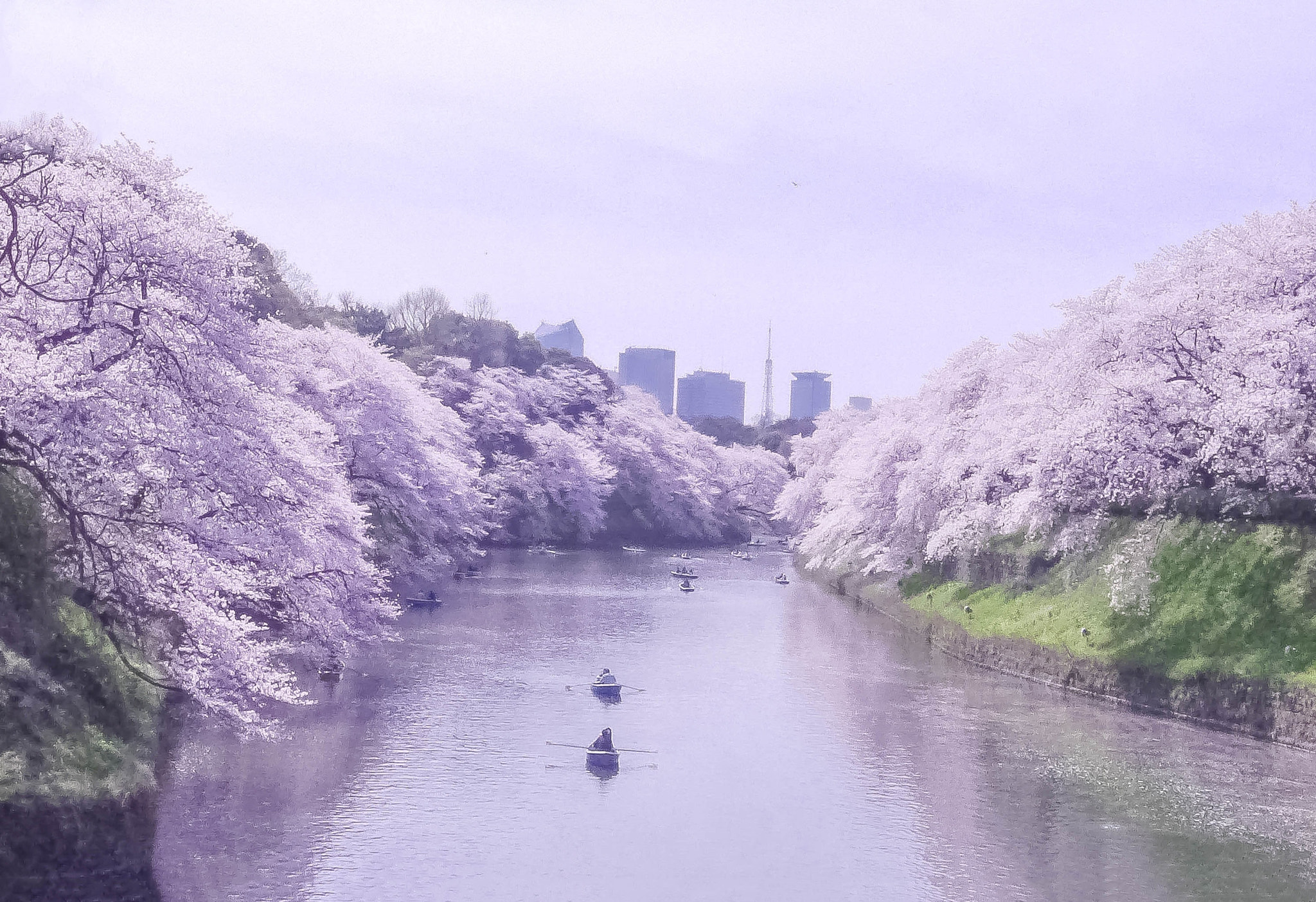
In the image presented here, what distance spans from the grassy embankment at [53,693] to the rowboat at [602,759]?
989 cm

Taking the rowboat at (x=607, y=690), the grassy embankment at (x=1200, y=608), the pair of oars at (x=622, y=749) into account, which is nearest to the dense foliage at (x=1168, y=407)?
the grassy embankment at (x=1200, y=608)

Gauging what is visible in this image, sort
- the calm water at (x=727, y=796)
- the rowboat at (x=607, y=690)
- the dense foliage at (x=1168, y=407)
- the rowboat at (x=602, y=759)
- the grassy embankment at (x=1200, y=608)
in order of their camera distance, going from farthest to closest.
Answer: the rowboat at (x=607, y=690) → the dense foliage at (x=1168, y=407) → the grassy embankment at (x=1200, y=608) → the rowboat at (x=602, y=759) → the calm water at (x=727, y=796)

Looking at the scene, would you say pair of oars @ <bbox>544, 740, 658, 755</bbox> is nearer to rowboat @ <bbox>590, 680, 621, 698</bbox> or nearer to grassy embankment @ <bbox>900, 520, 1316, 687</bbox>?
rowboat @ <bbox>590, 680, 621, 698</bbox>

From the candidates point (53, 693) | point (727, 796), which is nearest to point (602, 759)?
point (727, 796)

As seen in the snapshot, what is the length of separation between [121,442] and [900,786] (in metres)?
17.8

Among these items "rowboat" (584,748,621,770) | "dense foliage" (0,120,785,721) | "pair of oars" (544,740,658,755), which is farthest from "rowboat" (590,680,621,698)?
"rowboat" (584,748,621,770)

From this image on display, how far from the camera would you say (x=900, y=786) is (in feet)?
84.3

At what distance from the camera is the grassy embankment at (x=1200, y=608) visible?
29.2m

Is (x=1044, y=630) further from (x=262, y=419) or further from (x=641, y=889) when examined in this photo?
(x=262, y=419)

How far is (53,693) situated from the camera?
55.1 ft

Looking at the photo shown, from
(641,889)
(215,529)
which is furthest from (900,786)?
(215,529)

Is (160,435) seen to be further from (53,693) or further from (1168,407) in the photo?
(1168,407)

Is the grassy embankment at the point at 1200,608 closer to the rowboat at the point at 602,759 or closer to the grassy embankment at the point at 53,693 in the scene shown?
the rowboat at the point at 602,759

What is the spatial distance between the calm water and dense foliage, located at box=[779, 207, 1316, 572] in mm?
6457
